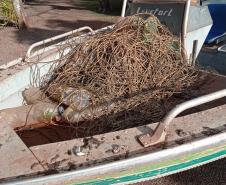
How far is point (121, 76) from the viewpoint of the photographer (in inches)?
123

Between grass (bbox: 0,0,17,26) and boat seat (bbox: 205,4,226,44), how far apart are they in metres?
6.10

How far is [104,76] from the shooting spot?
312 centimetres

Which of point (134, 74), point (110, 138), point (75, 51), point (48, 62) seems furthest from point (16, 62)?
point (110, 138)

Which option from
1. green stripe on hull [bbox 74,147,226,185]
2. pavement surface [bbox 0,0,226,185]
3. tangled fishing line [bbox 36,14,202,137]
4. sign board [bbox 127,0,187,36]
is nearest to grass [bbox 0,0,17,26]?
pavement surface [bbox 0,0,226,185]

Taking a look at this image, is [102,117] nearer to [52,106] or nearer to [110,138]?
[52,106]

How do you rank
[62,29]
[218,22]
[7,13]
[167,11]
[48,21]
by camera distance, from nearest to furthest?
[167,11] → [218,22] → [62,29] → [7,13] → [48,21]

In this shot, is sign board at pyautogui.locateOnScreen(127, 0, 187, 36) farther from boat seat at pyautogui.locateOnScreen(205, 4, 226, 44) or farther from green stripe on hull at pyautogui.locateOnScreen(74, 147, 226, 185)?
green stripe on hull at pyautogui.locateOnScreen(74, 147, 226, 185)

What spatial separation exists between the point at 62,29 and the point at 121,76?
6.39 meters

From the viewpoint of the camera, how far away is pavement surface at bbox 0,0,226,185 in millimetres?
3467

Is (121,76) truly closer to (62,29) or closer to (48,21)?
(62,29)

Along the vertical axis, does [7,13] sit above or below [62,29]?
above

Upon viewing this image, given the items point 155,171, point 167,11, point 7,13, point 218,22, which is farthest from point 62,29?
point 155,171

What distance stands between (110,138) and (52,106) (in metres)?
0.94

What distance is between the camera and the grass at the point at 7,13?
9.18 m
